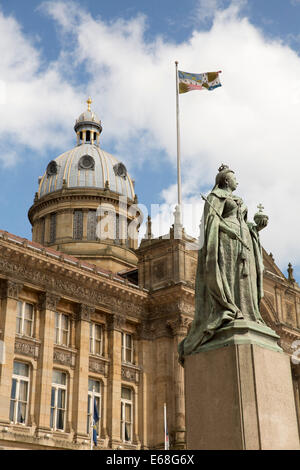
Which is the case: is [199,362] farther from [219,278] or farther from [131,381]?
[131,381]

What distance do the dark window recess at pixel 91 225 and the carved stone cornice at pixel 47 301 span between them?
688 inches

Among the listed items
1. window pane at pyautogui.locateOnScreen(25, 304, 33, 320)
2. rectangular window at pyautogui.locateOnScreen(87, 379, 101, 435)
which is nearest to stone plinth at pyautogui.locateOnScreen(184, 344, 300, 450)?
window pane at pyautogui.locateOnScreen(25, 304, 33, 320)

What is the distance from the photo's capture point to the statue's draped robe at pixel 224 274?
378 inches

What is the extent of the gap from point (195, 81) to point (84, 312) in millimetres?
17591

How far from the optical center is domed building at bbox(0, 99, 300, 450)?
34125 mm

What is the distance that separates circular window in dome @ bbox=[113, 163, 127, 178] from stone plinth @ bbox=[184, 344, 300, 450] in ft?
169

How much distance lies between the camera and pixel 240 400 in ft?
28.3

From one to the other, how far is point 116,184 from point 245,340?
165ft

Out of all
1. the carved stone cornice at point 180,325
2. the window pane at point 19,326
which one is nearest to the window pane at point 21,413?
the window pane at point 19,326

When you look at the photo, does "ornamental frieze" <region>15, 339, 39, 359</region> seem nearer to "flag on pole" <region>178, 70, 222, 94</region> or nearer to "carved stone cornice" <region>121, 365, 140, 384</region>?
"carved stone cornice" <region>121, 365, 140, 384</region>

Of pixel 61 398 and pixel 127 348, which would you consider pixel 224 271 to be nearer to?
pixel 61 398

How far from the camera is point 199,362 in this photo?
941cm

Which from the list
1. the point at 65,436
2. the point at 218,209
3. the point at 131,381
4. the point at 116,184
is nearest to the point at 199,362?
the point at 218,209

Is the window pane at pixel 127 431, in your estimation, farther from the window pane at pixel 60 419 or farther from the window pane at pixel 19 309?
the window pane at pixel 19 309
